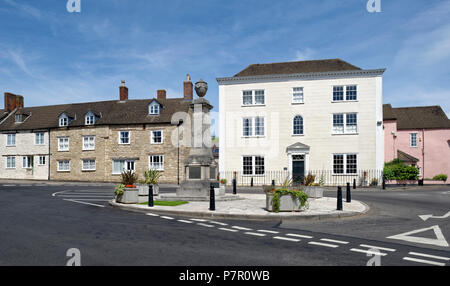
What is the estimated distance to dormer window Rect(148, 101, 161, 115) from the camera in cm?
3660

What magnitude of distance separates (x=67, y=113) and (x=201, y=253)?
3848 centimetres

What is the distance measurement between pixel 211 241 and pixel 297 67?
27.2 meters

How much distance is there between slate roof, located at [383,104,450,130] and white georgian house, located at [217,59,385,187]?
34.6ft

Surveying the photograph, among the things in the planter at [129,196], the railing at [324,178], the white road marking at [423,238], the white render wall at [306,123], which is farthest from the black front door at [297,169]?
the white road marking at [423,238]

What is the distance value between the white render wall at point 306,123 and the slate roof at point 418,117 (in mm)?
10401

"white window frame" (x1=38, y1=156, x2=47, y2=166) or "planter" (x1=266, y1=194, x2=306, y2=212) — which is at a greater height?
"white window frame" (x1=38, y1=156, x2=47, y2=166)

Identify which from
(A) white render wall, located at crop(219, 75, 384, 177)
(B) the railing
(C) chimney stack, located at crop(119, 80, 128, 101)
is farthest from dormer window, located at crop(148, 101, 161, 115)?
(B) the railing

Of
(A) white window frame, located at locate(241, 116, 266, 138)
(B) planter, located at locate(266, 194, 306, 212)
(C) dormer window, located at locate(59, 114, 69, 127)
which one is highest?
(C) dormer window, located at locate(59, 114, 69, 127)

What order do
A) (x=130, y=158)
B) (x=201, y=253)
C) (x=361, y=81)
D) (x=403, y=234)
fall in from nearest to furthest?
(x=201, y=253)
(x=403, y=234)
(x=361, y=81)
(x=130, y=158)

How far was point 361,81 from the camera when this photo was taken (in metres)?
28.4

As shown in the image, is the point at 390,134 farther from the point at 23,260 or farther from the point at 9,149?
the point at 9,149

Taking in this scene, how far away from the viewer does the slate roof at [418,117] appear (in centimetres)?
3747

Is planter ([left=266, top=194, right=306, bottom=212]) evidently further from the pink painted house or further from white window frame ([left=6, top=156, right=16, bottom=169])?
white window frame ([left=6, top=156, right=16, bottom=169])
